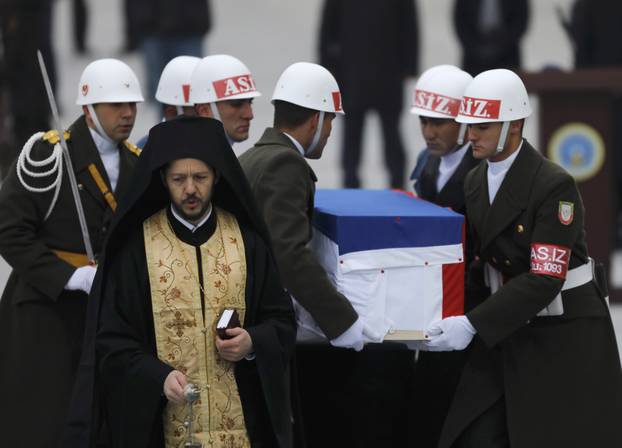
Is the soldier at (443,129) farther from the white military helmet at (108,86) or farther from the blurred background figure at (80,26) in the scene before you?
the blurred background figure at (80,26)

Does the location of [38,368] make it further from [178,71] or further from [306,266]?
[178,71]

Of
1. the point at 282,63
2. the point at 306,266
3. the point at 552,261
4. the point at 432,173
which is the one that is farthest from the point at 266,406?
the point at 282,63

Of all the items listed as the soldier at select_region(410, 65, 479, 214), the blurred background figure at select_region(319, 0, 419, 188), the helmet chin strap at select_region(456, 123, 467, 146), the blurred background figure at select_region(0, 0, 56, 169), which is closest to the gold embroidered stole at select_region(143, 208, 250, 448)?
the soldier at select_region(410, 65, 479, 214)

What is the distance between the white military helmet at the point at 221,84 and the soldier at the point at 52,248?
0.76 metres

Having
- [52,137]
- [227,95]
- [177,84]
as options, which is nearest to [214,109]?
[227,95]

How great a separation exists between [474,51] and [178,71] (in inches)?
181

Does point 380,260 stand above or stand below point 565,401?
above

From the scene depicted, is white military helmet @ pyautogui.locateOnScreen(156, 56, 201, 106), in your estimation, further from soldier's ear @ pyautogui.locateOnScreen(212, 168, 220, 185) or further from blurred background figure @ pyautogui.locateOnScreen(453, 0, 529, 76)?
blurred background figure @ pyautogui.locateOnScreen(453, 0, 529, 76)

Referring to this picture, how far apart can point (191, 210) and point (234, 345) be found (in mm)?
430

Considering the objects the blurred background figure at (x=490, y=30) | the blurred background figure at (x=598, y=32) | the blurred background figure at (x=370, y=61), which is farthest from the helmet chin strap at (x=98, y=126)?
the blurred background figure at (x=598, y=32)

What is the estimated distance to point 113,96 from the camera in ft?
20.8

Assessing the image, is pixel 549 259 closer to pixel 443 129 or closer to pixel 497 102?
pixel 497 102

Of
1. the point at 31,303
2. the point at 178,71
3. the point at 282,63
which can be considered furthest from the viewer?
the point at 282,63

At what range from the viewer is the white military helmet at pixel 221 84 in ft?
23.3
